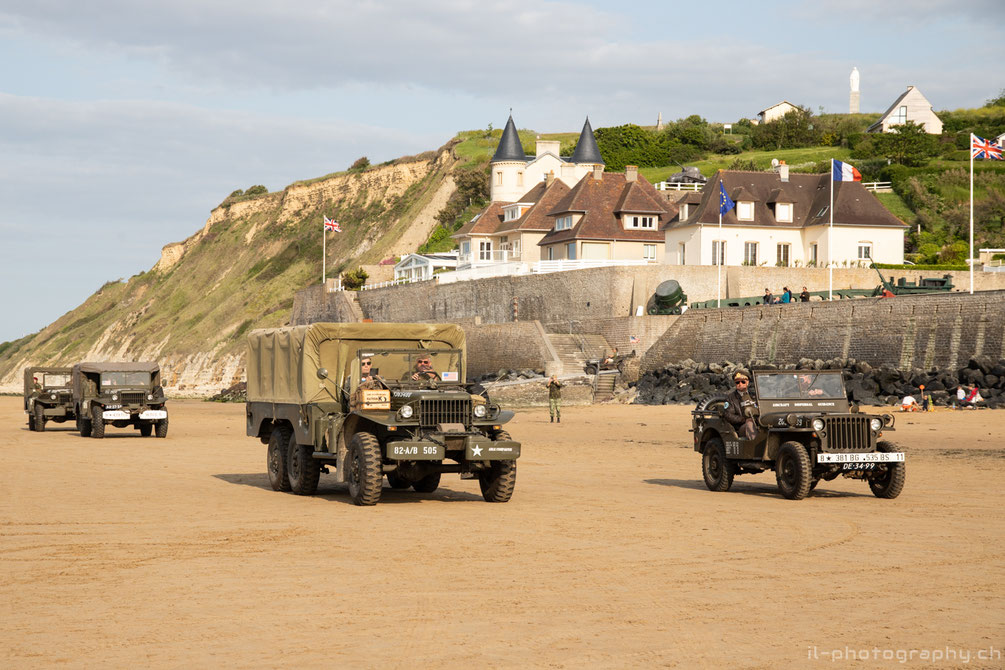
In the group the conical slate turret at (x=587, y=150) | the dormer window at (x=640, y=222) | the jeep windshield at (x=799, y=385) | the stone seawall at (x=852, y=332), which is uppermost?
the conical slate turret at (x=587, y=150)

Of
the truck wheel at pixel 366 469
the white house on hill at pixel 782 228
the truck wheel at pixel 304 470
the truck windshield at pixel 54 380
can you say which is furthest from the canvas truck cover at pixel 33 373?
the white house on hill at pixel 782 228

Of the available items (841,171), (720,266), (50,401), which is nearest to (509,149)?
(720,266)

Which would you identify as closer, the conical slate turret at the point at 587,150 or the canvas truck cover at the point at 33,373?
the canvas truck cover at the point at 33,373

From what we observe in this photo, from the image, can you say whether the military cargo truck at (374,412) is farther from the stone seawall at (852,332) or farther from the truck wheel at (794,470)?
the stone seawall at (852,332)

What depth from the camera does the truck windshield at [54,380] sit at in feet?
119

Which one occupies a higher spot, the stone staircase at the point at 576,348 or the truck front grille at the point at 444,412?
the stone staircase at the point at 576,348

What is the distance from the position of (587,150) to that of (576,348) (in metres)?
42.4

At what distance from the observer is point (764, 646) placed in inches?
287

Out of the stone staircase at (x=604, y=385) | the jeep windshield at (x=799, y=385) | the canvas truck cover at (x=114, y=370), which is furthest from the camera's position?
A: the stone staircase at (x=604, y=385)

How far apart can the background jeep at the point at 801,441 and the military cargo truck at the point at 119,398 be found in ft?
59.7

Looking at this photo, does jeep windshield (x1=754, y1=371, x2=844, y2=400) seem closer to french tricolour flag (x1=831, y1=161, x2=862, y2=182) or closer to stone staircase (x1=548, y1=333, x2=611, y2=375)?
french tricolour flag (x1=831, y1=161, x2=862, y2=182)

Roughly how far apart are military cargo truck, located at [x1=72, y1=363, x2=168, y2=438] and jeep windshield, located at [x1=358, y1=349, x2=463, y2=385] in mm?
16224

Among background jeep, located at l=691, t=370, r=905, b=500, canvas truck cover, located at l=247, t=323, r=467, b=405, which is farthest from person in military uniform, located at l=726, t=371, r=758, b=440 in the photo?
canvas truck cover, located at l=247, t=323, r=467, b=405

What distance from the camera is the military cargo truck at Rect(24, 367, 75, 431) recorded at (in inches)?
1387
